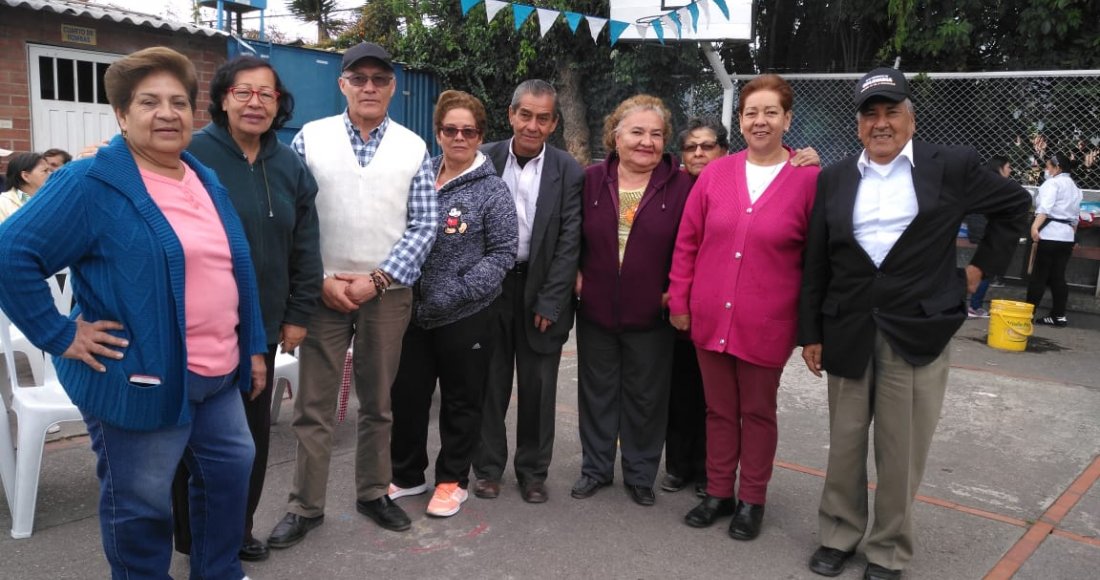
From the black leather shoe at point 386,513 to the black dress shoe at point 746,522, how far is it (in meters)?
1.39

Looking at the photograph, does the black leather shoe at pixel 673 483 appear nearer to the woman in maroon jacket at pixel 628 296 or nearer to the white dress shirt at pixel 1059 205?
the woman in maroon jacket at pixel 628 296

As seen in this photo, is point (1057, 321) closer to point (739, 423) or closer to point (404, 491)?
point (739, 423)

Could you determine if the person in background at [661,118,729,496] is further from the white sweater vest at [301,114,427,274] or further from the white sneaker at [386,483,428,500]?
the white sweater vest at [301,114,427,274]

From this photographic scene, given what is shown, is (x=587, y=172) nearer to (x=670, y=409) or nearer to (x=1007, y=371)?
(x=670, y=409)

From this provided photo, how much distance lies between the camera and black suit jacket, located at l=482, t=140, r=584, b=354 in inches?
146

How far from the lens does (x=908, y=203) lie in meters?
3.01

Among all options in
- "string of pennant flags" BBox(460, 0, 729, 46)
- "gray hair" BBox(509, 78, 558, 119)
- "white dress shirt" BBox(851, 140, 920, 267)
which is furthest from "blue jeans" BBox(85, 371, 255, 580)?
"string of pennant flags" BBox(460, 0, 729, 46)

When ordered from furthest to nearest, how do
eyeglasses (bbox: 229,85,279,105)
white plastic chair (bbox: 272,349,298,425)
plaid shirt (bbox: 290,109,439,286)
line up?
white plastic chair (bbox: 272,349,298,425), plaid shirt (bbox: 290,109,439,286), eyeglasses (bbox: 229,85,279,105)

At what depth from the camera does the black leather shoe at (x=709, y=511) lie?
3605mm

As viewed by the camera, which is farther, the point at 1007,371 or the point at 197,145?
the point at 1007,371

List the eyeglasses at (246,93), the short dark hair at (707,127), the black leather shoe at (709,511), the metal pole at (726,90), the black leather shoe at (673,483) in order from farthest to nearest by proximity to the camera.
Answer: the metal pole at (726,90), the short dark hair at (707,127), the black leather shoe at (673,483), the black leather shoe at (709,511), the eyeglasses at (246,93)

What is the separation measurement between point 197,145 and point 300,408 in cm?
110

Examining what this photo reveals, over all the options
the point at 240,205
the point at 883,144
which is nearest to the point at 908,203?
the point at 883,144

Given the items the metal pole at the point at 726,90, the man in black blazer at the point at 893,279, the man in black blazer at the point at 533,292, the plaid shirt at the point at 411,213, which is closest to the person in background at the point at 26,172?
the plaid shirt at the point at 411,213
